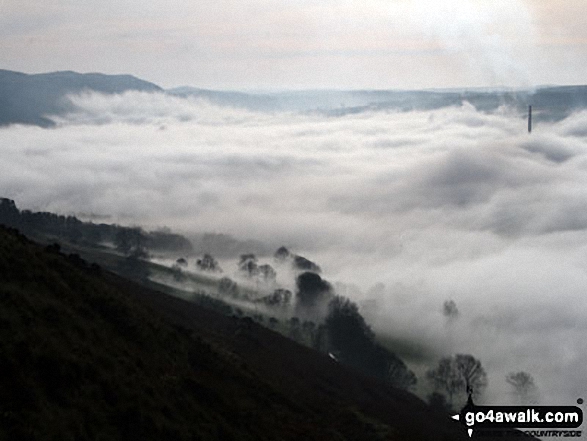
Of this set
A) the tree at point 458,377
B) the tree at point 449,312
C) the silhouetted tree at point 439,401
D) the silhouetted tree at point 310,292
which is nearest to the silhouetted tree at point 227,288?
the silhouetted tree at point 310,292

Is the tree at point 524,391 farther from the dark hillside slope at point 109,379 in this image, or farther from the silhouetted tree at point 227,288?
the silhouetted tree at point 227,288

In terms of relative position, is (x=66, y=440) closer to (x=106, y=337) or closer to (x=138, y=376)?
(x=138, y=376)

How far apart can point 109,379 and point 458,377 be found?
105m

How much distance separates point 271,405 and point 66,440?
2548 centimetres

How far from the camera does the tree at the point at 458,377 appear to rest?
130 metres

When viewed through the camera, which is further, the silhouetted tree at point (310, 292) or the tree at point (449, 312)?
the tree at point (449, 312)

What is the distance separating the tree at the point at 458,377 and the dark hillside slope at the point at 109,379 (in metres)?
64.5

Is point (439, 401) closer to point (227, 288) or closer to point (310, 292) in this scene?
point (310, 292)

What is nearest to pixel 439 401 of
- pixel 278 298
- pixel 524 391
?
pixel 524 391

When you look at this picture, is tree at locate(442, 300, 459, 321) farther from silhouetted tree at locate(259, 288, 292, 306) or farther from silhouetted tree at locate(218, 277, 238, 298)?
silhouetted tree at locate(218, 277, 238, 298)

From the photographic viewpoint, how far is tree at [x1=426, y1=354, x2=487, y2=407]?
13050 cm

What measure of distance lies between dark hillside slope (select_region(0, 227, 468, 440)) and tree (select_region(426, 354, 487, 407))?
2537 inches

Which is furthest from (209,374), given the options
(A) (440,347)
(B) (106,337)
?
(A) (440,347)

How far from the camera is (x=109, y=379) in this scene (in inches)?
1379
